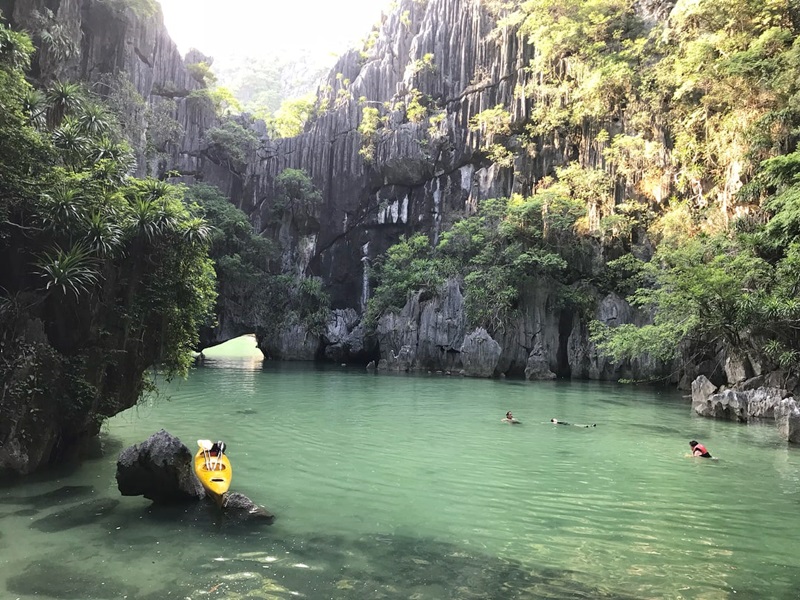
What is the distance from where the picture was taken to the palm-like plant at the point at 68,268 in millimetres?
6887

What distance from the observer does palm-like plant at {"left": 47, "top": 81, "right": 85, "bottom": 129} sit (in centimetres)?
1177

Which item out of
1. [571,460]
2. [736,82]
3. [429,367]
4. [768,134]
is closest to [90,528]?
[571,460]

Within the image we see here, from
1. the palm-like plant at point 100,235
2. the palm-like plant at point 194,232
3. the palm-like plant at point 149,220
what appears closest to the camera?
the palm-like plant at point 100,235

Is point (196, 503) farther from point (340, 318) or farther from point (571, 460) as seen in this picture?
point (340, 318)

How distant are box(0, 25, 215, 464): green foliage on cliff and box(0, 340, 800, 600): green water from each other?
1.17 m

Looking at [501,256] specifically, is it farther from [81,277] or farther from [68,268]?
[68,268]

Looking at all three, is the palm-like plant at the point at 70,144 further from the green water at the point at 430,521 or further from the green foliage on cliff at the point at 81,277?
the green water at the point at 430,521

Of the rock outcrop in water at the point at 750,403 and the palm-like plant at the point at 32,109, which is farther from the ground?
the palm-like plant at the point at 32,109

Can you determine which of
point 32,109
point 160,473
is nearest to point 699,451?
point 160,473

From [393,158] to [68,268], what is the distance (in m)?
28.3

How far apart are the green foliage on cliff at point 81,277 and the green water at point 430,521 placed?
46.1 inches

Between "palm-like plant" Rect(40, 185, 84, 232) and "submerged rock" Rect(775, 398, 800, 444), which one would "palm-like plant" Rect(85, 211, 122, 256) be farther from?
"submerged rock" Rect(775, 398, 800, 444)

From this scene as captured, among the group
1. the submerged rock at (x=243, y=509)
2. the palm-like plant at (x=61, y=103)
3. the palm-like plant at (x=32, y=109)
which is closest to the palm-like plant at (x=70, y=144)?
A: the palm-like plant at (x=32, y=109)

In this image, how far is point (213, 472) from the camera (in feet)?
20.6
